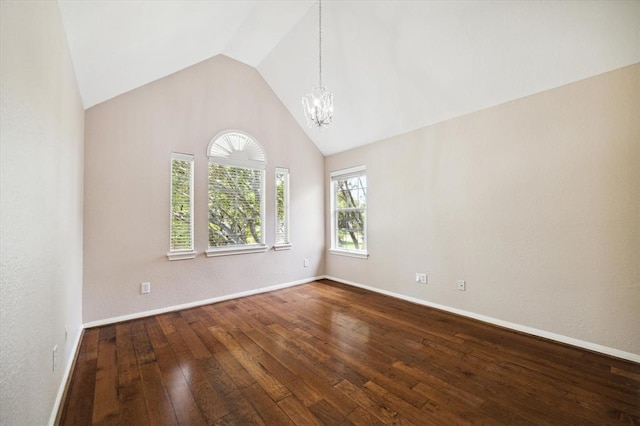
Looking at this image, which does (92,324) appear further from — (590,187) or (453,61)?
(590,187)

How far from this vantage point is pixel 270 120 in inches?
175

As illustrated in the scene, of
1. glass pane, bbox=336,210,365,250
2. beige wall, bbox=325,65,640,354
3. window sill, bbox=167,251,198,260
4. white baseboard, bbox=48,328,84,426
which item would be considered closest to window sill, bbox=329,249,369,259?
glass pane, bbox=336,210,365,250

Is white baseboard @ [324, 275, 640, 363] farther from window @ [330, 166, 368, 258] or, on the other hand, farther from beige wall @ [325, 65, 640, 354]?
window @ [330, 166, 368, 258]

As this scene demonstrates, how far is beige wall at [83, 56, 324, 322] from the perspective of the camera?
3018 millimetres

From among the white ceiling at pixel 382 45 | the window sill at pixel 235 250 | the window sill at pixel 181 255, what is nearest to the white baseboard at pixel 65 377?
the window sill at pixel 181 255

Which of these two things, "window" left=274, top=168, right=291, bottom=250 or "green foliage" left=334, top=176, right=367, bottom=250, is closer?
"window" left=274, top=168, right=291, bottom=250

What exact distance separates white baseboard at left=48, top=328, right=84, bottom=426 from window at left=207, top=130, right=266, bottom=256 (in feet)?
5.20

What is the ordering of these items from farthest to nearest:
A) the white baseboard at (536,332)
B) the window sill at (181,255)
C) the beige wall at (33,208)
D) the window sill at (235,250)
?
1. the window sill at (235,250)
2. the window sill at (181,255)
3. the white baseboard at (536,332)
4. the beige wall at (33,208)

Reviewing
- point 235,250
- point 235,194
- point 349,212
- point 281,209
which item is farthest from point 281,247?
point 349,212

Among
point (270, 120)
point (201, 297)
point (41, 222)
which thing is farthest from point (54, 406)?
point (270, 120)

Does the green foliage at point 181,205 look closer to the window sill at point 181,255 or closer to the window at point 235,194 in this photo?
the window sill at point 181,255

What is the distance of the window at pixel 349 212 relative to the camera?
4.62m

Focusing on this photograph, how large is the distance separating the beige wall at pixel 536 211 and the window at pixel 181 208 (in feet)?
9.88

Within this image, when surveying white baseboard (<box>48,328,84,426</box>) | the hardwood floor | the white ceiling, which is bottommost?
the hardwood floor
